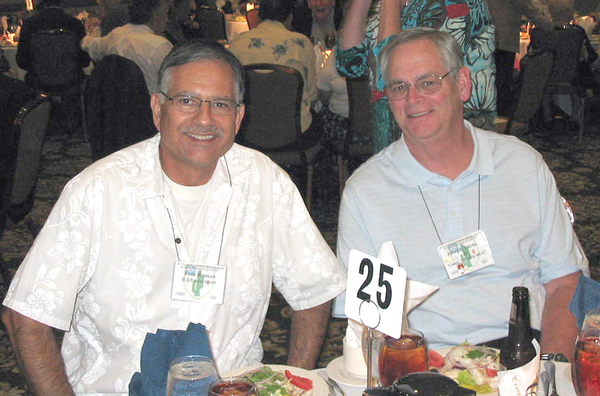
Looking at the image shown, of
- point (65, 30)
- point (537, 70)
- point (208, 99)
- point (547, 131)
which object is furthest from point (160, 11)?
point (547, 131)

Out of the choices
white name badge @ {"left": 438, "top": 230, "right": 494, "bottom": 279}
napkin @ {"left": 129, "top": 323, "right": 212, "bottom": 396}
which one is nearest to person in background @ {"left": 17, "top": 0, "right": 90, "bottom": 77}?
white name badge @ {"left": 438, "top": 230, "right": 494, "bottom": 279}

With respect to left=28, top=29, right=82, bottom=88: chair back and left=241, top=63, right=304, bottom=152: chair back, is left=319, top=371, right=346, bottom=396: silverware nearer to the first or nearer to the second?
left=241, top=63, right=304, bottom=152: chair back

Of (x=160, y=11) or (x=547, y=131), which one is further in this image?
(x=547, y=131)

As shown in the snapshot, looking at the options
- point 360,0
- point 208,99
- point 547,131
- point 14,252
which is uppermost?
point 360,0

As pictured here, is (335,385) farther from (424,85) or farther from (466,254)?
(424,85)

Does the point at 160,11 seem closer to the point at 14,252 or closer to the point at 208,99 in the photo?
the point at 14,252

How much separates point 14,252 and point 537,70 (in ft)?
11.8

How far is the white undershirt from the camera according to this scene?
74.4 inches

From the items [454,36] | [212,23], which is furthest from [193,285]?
[212,23]

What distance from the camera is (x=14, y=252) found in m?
4.71

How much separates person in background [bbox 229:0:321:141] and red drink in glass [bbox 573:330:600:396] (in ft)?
12.8

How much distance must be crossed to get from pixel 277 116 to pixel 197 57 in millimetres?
2794

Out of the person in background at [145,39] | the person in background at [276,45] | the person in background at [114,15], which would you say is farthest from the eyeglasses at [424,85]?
the person in background at [114,15]

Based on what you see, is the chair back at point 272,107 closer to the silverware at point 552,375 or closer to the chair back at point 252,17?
the chair back at point 252,17
